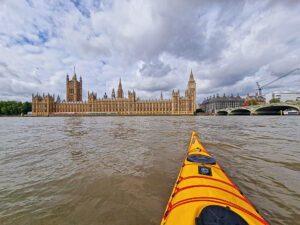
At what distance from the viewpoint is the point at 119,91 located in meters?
97.1

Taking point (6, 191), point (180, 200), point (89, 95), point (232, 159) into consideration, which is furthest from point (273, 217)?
point (89, 95)

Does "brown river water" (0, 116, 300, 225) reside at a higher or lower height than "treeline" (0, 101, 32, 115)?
lower

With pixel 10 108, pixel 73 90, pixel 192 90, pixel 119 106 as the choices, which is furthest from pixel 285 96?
pixel 10 108

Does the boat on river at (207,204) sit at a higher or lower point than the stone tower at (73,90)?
lower

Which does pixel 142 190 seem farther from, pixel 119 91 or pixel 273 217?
pixel 119 91

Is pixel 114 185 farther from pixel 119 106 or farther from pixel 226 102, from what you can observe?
pixel 226 102

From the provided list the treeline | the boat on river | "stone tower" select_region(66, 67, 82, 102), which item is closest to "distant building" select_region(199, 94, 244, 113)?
"stone tower" select_region(66, 67, 82, 102)

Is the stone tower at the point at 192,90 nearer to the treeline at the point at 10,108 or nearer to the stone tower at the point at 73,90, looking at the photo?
the stone tower at the point at 73,90

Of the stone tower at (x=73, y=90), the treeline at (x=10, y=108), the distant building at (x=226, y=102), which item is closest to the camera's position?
the treeline at (x=10, y=108)

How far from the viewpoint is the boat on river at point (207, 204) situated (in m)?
1.54

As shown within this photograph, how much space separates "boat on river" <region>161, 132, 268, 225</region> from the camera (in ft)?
5.06

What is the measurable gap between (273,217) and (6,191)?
5661 mm

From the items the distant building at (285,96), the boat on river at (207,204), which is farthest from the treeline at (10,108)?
the distant building at (285,96)

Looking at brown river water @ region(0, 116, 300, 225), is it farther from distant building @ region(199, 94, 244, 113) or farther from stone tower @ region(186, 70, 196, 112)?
distant building @ region(199, 94, 244, 113)
